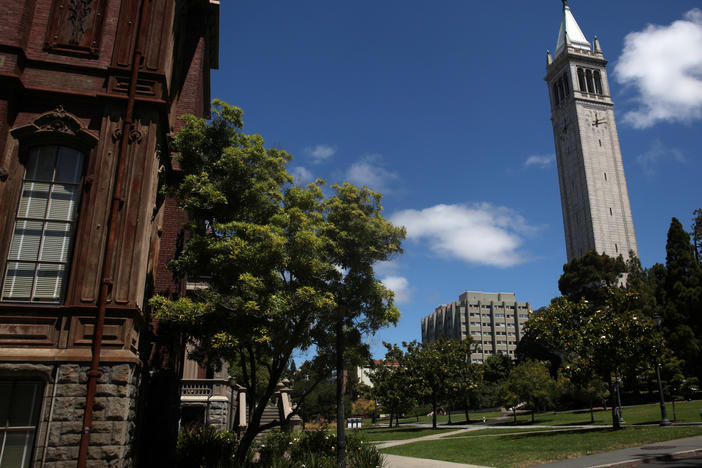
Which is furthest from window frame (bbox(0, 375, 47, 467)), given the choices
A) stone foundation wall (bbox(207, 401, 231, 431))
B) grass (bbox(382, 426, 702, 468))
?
stone foundation wall (bbox(207, 401, 231, 431))

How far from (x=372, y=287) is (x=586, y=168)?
95502 mm

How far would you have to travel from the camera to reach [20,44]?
11.8 m

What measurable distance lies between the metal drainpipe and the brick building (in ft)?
0.10

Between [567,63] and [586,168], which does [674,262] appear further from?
[567,63]

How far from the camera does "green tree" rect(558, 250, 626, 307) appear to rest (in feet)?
210

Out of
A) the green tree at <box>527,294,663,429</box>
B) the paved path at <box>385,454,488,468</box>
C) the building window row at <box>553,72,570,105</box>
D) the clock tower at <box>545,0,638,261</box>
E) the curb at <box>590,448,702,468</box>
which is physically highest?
the building window row at <box>553,72,570,105</box>

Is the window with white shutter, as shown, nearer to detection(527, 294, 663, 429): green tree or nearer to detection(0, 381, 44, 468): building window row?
detection(0, 381, 44, 468): building window row

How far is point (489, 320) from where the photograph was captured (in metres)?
156

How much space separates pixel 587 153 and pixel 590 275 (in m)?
44.7

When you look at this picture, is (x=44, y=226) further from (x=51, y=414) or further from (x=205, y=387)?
(x=205, y=387)

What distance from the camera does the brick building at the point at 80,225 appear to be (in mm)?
10023

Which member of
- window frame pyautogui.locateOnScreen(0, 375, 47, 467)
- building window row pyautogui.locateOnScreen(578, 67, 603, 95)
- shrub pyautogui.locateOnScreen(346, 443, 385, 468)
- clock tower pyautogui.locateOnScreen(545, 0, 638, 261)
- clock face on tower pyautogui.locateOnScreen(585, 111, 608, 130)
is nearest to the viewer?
window frame pyautogui.locateOnScreen(0, 375, 47, 467)

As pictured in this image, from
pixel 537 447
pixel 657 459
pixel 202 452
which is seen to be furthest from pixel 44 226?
pixel 537 447

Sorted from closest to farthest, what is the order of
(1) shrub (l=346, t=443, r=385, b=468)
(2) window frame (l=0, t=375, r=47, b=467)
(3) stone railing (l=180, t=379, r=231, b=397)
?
(2) window frame (l=0, t=375, r=47, b=467), (1) shrub (l=346, t=443, r=385, b=468), (3) stone railing (l=180, t=379, r=231, b=397)
